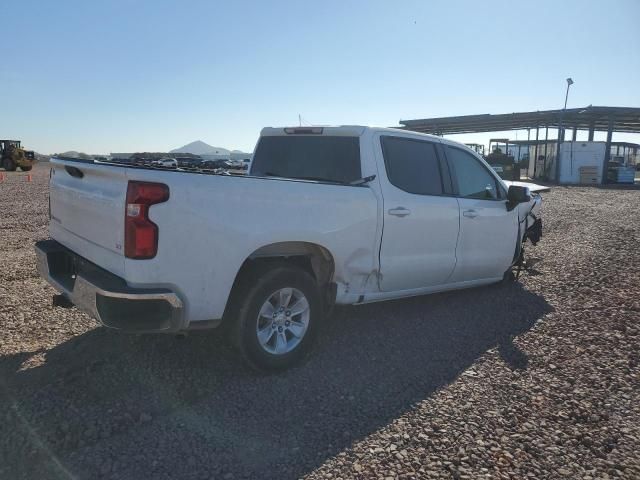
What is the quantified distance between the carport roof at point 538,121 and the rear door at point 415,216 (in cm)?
3531

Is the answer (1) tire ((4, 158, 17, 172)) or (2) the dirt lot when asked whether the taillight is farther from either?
(1) tire ((4, 158, 17, 172))

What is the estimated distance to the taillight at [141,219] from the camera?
3.23 meters

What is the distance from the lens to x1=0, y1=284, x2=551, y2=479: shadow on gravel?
9.68 feet

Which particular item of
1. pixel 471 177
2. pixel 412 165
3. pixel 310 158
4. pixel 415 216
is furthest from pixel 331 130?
pixel 471 177

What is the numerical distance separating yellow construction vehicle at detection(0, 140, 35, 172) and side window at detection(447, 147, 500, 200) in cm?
4235

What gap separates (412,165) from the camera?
521cm

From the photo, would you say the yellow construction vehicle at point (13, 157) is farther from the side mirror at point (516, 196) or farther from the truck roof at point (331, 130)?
the side mirror at point (516, 196)

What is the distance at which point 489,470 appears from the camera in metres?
2.93

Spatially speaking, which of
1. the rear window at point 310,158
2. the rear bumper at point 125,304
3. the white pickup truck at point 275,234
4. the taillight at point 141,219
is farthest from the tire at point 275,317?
the rear window at point 310,158

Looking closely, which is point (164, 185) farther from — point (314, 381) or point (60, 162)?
point (314, 381)

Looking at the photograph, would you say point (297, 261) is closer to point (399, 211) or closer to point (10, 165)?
point (399, 211)

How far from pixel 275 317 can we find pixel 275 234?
689mm

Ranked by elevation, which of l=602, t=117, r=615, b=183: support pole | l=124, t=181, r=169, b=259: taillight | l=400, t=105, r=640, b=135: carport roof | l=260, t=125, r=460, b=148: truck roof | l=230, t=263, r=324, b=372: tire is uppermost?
l=400, t=105, r=640, b=135: carport roof

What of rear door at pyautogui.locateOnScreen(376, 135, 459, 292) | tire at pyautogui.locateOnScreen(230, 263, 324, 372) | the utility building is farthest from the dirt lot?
the utility building
